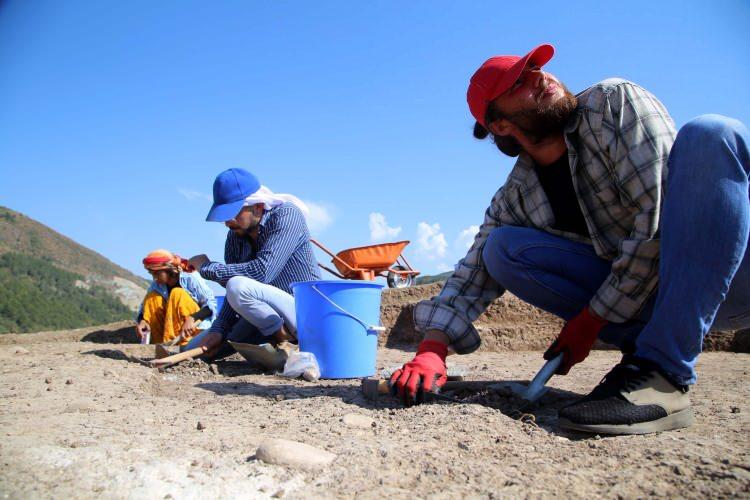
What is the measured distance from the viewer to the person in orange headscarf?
4.99 m

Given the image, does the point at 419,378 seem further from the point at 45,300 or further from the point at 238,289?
the point at 45,300

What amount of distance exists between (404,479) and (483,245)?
1.17 meters

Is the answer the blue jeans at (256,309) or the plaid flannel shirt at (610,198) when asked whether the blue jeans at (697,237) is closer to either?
the plaid flannel shirt at (610,198)

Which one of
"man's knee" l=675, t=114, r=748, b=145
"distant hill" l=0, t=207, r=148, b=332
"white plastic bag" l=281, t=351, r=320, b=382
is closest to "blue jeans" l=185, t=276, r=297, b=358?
"white plastic bag" l=281, t=351, r=320, b=382

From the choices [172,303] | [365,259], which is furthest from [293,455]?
[365,259]

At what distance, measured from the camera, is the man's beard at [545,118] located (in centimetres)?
186

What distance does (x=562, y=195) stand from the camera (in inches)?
80.8

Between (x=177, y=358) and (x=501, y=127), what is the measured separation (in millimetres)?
2328

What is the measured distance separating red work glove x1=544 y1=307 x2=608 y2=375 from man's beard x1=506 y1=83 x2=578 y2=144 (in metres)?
0.63

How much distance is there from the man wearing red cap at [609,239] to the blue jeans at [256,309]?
1.42 meters

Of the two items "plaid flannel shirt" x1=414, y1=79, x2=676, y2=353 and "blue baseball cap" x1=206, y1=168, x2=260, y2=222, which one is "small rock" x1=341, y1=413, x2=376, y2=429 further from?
"blue baseball cap" x1=206, y1=168, x2=260, y2=222

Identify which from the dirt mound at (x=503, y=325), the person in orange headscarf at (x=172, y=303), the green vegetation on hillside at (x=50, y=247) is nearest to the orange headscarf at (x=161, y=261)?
the person in orange headscarf at (x=172, y=303)

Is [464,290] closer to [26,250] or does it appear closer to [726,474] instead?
[726,474]

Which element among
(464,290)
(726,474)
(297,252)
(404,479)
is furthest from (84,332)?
(726,474)
